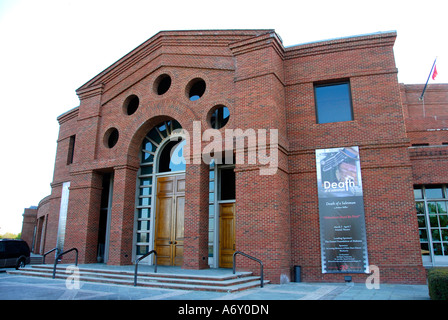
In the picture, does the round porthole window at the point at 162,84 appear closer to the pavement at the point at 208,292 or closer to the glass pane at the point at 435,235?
the pavement at the point at 208,292

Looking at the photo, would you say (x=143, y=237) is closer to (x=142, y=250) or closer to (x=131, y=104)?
(x=142, y=250)

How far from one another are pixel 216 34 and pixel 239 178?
586 cm

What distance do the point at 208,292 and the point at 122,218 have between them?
6.43 m

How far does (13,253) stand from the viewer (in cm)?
1669

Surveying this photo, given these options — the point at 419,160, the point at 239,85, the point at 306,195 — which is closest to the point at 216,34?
the point at 239,85

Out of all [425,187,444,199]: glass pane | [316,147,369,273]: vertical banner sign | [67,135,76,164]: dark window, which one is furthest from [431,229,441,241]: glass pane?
[67,135,76,164]: dark window

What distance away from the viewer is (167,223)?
569 inches

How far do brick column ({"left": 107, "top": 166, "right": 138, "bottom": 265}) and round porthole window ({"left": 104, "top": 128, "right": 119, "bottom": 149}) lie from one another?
6.18 feet

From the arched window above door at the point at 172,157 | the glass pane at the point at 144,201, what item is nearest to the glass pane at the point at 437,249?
the arched window above door at the point at 172,157

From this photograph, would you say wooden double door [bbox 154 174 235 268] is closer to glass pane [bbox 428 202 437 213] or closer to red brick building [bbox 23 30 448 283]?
red brick building [bbox 23 30 448 283]

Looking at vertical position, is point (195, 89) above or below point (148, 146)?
above

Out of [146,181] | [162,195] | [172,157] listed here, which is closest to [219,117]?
[172,157]

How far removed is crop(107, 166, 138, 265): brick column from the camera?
14.1 metres

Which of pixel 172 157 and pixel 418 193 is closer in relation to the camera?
pixel 418 193
